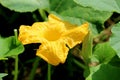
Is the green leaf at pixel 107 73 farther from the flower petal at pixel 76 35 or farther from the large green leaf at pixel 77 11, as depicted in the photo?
the large green leaf at pixel 77 11

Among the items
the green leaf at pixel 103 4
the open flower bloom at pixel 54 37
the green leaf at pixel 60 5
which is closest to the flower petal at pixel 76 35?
the open flower bloom at pixel 54 37

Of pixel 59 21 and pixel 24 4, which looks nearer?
pixel 59 21

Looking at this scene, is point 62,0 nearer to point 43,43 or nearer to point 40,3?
point 40,3

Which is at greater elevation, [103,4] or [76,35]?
[103,4]

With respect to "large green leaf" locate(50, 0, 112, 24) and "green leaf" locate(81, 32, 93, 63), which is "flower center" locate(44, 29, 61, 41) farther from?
"large green leaf" locate(50, 0, 112, 24)

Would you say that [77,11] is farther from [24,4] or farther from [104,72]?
[104,72]

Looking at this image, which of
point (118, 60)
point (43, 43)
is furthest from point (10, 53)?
point (118, 60)

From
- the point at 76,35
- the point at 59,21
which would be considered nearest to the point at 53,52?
the point at 76,35
